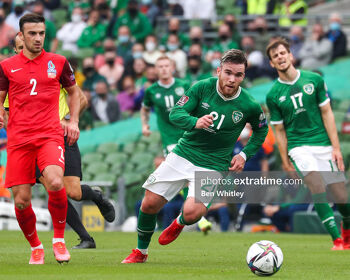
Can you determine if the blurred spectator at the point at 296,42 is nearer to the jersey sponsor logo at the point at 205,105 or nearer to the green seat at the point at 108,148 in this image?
the green seat at the point at 108,148

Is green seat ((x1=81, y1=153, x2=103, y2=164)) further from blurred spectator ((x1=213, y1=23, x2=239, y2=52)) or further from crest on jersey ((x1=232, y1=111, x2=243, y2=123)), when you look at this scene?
crest on jersey ((x1=232, y1=111, x2=243, y2=123))

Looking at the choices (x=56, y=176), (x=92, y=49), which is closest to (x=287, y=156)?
(x=56, y=176)

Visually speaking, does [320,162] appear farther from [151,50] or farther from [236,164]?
[151,50]

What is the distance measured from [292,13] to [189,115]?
14433 millimetres

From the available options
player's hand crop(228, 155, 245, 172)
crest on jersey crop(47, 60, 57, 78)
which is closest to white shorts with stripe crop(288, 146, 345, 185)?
player's hand crop(228, 155, 245, 172)

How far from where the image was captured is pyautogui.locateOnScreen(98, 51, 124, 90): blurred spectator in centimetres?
2183

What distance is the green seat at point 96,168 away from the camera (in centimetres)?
1736

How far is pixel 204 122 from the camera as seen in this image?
7.77 m

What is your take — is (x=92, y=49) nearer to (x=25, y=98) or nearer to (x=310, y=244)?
(x=310, y=244)

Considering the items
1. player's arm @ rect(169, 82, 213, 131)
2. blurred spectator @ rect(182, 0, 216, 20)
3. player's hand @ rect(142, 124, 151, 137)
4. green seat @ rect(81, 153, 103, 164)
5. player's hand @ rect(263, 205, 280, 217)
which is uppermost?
player's arm @ rect(169, 82, 213, 131)

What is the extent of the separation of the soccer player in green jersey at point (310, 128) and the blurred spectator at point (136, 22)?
12.0 m

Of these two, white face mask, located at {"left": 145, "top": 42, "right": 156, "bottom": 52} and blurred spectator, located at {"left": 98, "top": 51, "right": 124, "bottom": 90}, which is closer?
white face mask, located at {"left": 145, "top": 42, "right": 156, "bottom": 52}

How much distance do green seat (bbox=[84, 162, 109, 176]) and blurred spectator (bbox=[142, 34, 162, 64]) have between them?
167 inches

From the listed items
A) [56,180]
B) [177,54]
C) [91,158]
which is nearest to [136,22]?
[177,54]
